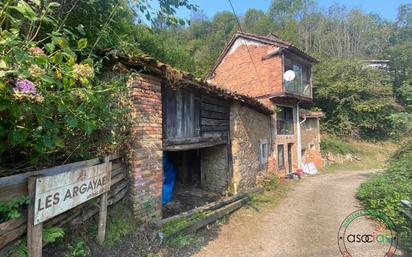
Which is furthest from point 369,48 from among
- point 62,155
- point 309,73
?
point 62,155

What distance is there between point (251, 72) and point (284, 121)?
355 cm

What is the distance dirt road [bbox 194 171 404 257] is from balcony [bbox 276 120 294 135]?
457 cm

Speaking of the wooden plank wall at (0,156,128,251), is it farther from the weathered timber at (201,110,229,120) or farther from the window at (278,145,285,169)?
the window at (278,145,285,169)

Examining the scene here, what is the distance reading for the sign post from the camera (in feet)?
7.17

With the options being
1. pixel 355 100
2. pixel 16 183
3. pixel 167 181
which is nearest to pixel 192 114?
pixel 167 181

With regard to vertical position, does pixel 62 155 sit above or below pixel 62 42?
below

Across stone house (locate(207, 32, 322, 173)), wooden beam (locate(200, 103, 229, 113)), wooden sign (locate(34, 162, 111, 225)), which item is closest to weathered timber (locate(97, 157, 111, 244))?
wooden sign (locate(34, 162, 111, 225))

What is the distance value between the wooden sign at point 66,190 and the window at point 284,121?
11.4 m

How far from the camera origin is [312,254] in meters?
4.64

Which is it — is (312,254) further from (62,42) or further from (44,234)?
(62,42)

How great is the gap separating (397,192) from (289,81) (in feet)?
26.6

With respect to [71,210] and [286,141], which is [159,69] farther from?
[286,141]

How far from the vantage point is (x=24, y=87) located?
5.37 feet

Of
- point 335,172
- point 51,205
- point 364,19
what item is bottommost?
point 335,172
